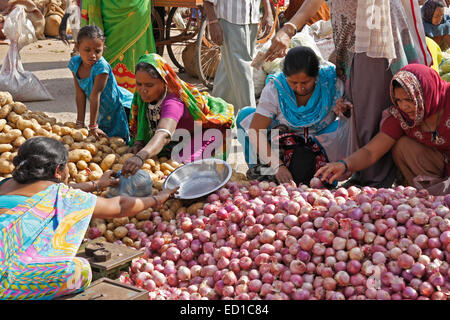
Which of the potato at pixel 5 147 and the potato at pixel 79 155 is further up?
the potato at pixel 5 147

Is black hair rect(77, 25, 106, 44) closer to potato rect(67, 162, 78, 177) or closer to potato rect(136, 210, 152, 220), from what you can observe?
potato rect(67, 162, 78, 177)

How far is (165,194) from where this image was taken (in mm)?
2822

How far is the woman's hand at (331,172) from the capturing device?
9.55 feet

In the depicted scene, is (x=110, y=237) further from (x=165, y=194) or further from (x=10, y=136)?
(x=10, y=136)

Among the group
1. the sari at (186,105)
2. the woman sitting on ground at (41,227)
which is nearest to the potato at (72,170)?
the sari at (186,105)

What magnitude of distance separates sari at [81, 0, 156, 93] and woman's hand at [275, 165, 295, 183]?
2601 millimetres

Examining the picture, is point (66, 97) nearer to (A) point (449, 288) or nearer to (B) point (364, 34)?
(B) point (364, 34)

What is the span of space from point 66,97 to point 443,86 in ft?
14.5

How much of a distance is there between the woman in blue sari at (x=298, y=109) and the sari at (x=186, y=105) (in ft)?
0.91

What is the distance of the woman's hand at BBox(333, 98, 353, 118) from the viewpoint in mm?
3234

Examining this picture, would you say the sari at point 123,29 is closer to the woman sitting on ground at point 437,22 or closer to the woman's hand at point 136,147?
the woman's hand at point 136,147

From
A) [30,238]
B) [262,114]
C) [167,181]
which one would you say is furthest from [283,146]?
[30,238]

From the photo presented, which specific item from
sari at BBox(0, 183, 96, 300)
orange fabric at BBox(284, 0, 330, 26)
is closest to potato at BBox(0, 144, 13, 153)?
sari at BBox(0, 183, 96, 300)

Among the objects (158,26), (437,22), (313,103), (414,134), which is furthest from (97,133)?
(437,22)
